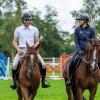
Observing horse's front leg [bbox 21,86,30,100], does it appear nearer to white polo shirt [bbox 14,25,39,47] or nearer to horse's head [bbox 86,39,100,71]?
white polo shirt [bbox 14,25,39,47]

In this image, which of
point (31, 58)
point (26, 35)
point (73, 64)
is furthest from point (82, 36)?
point (31, 58)

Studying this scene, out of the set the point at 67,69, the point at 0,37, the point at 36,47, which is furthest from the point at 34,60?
the point at 0,37

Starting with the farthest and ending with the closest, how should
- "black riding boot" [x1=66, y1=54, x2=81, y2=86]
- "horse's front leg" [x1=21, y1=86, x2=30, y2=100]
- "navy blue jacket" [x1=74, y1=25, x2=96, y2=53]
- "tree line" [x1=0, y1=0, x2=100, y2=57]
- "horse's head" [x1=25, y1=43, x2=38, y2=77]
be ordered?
1. "tree line" [x1=0, y1=0, x2=100, y2=57]
2. "black riding boot" [x1=66, y1=54, x2=81, y2=86]
3. "navy blue jacket" [x1=74, y1=25, x2=96, y2=53]
4. "horse's front leg" [x1=21, y1=86, x2=30, y2=100]
5. "horse's head" [x1=25, y1=43, x2=38, y2=77]

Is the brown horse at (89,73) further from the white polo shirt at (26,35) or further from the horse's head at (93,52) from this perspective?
the white polo shirt at (26,35)

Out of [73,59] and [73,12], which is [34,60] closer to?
[73,59]

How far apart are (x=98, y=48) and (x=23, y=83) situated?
2.55 metres

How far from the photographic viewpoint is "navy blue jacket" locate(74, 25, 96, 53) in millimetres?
15398

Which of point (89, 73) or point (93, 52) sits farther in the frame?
point (89, 73)

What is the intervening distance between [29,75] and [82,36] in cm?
216

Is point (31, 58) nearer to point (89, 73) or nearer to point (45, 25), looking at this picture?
point (89, 73)

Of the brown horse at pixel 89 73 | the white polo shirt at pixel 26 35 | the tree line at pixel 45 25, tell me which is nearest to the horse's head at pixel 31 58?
the white polo shirt at pixel 26 35

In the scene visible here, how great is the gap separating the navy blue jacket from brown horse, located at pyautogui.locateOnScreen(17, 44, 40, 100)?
152 cm

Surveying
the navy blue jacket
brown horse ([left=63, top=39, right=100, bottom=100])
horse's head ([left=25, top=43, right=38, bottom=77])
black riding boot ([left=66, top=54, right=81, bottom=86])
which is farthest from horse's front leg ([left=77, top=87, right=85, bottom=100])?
horse's head ([left=25, top=43, right=38, bottom=77])

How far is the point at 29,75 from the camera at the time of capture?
1473 centimetres
